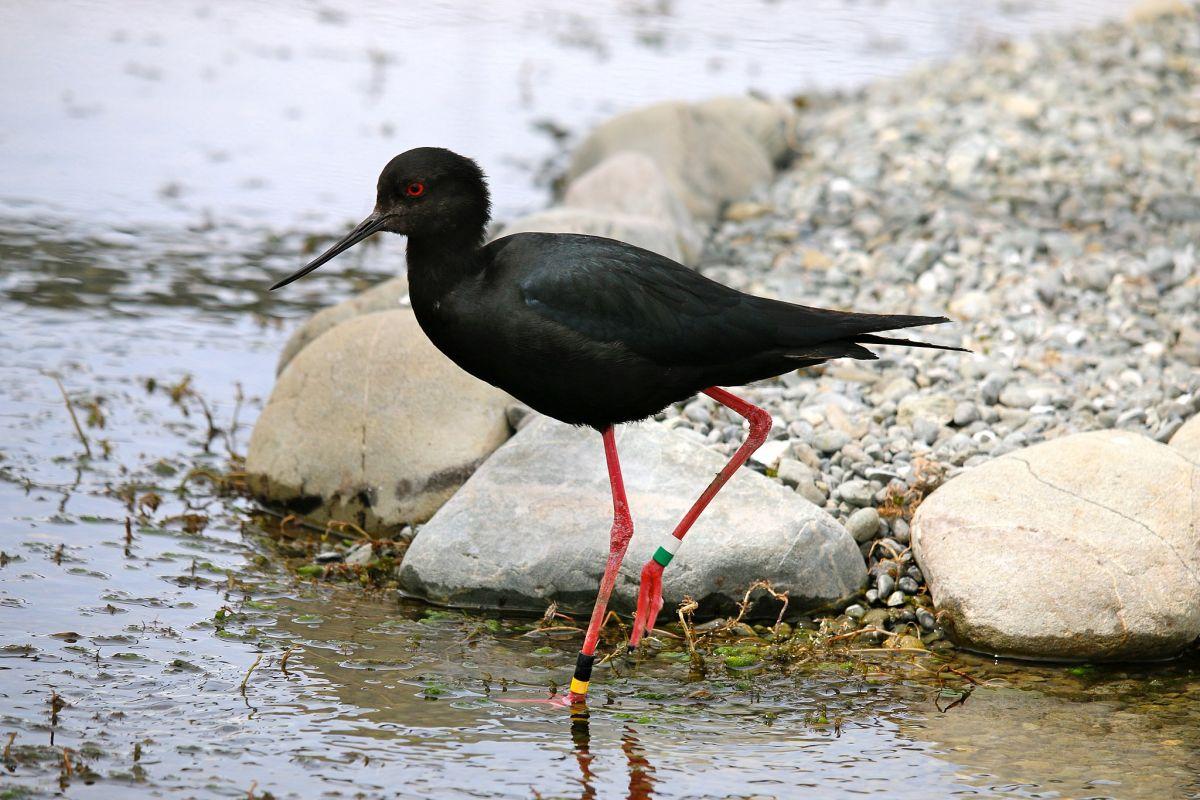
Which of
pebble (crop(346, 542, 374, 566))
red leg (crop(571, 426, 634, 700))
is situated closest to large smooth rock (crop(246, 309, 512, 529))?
pebble (crop(346, 542, 374, 566))

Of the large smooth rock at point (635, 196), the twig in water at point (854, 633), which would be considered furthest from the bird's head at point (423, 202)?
the large smooth rock at point (635, 196)

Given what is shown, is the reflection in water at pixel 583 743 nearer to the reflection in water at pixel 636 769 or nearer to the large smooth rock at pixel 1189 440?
the reflection in water at pixel 636 769

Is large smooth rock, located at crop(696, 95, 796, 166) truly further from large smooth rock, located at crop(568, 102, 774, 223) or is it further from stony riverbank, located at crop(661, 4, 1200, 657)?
stony riverbank, located at crop(661, 4, 1200, 657)

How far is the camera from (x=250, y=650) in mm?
5527

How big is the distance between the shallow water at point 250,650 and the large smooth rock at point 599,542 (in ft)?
0.76

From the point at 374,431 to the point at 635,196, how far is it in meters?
3.81

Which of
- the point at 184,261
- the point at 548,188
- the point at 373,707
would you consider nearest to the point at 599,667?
the point at 373,707

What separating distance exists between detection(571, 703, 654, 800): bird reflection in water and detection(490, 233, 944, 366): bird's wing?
4.38 ft

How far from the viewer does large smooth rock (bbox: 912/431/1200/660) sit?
5.72 metres

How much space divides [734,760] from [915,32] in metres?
16.2

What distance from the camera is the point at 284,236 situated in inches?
452

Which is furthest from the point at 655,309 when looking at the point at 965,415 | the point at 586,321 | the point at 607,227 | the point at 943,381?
the point at 607,227

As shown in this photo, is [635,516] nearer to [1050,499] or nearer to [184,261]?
[1050,499]

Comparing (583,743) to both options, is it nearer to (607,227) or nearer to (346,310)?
(346,310)
